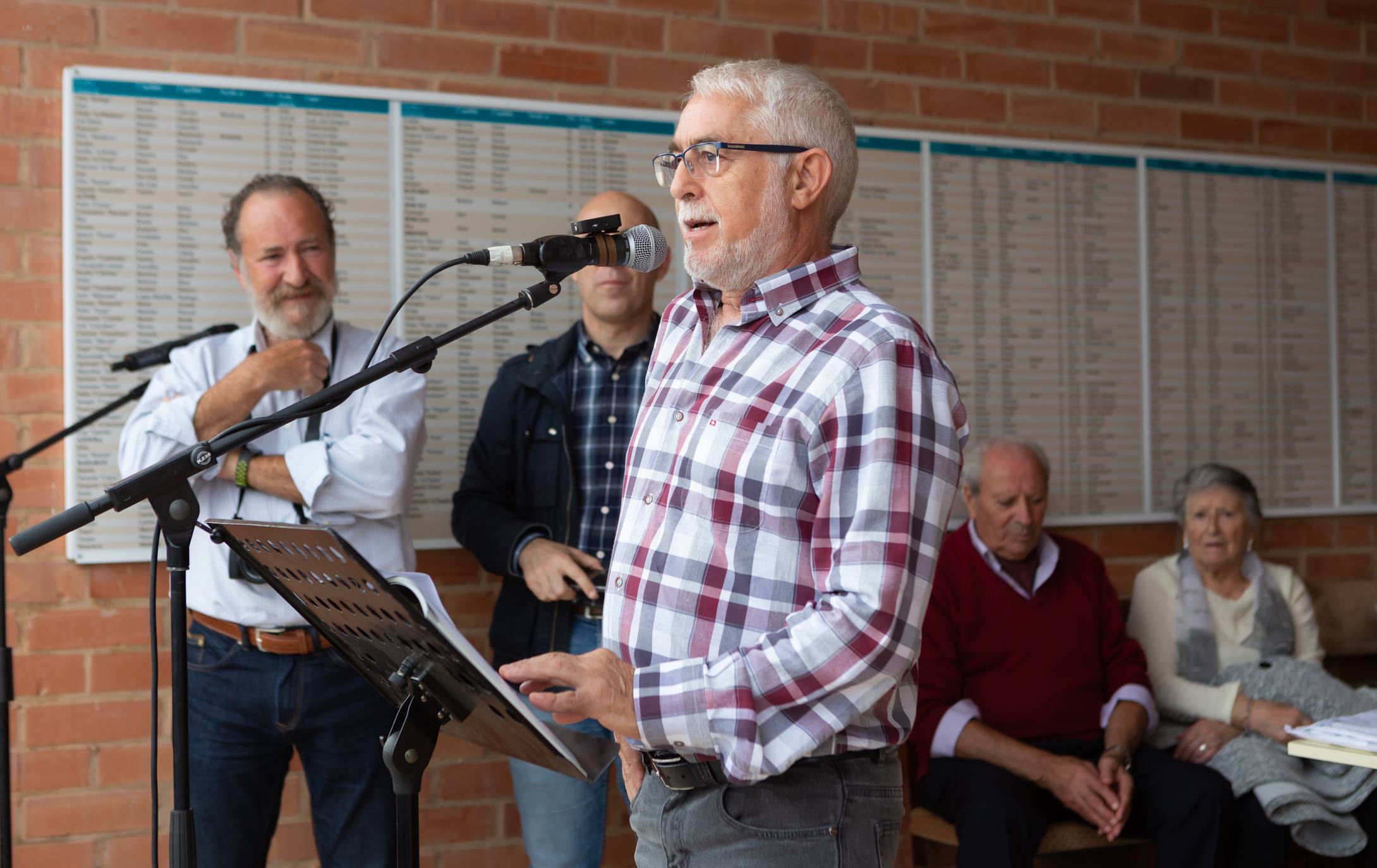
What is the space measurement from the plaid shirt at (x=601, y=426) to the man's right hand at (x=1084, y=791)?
111 cm

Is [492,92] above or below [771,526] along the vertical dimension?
above

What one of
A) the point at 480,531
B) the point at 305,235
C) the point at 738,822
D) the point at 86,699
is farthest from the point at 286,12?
the point at 738,822

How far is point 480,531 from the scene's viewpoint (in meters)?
2.51

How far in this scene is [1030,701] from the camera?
2855mm

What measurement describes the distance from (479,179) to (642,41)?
0.56 m

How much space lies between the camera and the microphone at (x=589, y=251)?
1.55m

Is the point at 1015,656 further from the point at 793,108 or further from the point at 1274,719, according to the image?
the point at 793,108

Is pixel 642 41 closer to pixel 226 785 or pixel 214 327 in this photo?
pixel 214 327

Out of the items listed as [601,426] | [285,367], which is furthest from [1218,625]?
[285,367]

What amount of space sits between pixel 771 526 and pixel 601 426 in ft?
4.03

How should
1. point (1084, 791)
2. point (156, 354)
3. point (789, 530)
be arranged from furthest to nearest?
point (1084, 791)
point (156, 354)
point (789, 530)

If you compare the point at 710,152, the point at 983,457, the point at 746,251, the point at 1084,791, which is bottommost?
the point at 1084,791

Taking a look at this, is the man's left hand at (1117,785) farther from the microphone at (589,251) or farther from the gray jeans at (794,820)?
the microphone at (589,251)

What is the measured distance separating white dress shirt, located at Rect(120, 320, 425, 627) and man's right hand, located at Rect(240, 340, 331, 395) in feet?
0.37
